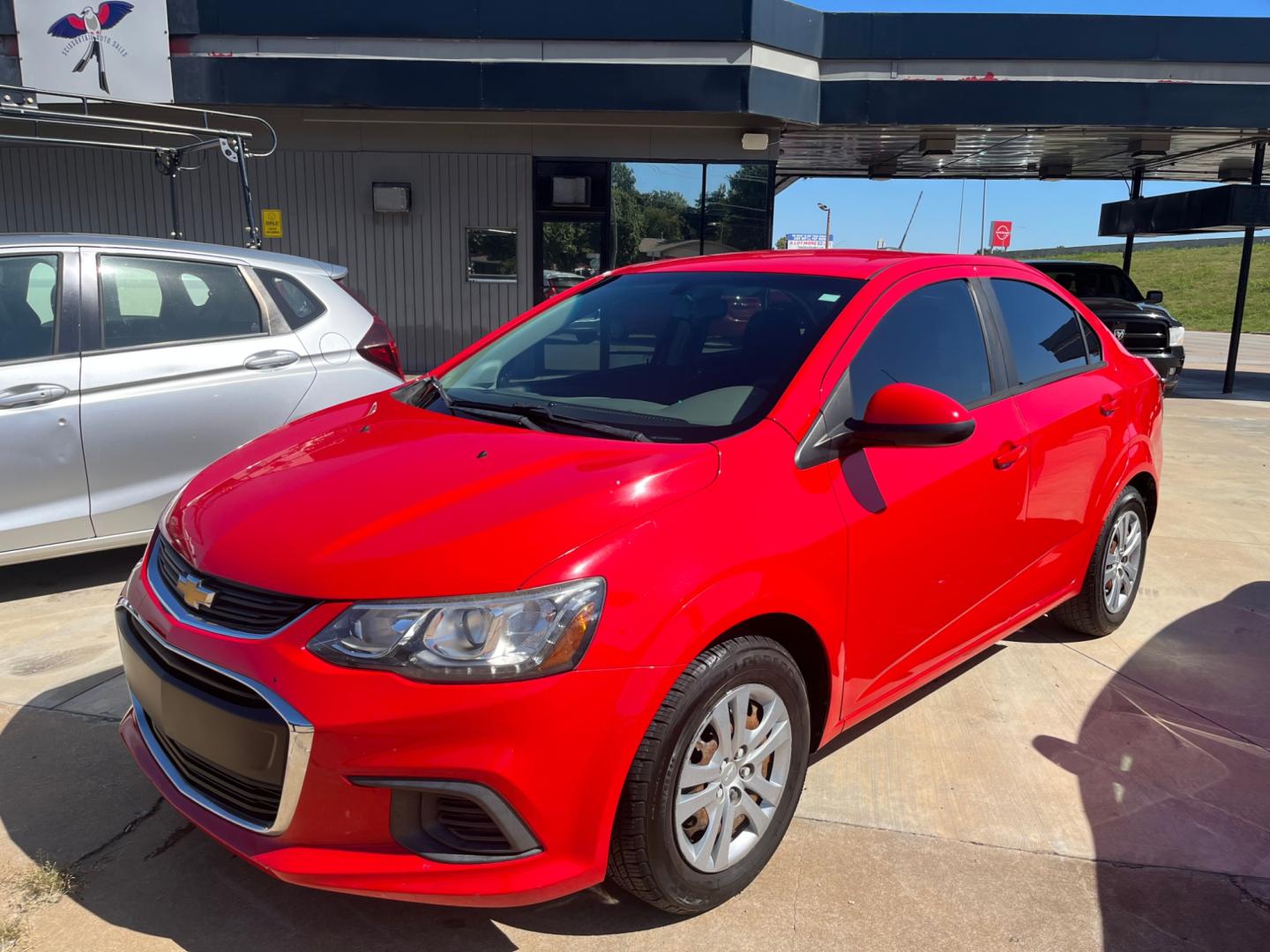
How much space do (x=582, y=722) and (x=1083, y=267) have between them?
13.2 metres

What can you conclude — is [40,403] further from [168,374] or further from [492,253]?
[492,253]

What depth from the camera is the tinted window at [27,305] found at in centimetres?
427

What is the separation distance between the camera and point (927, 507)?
2893mm

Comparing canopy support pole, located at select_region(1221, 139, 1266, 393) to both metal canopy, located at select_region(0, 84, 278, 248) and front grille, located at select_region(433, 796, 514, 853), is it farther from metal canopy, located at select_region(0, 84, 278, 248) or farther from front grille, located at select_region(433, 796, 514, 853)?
front grille, located at select_region(433, 796, 514, 853)

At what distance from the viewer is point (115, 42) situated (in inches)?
442

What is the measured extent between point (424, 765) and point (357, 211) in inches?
484

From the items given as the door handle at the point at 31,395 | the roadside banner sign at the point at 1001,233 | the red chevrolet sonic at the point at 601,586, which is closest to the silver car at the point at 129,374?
the door handle at the point at 31,395

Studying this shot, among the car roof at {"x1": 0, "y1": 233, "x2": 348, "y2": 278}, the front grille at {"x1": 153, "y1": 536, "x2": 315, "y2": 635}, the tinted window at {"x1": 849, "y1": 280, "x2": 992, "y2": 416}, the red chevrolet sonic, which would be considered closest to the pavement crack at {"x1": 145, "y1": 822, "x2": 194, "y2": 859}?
the red chevrolet sonic

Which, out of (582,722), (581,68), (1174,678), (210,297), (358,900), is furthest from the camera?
(581,68)

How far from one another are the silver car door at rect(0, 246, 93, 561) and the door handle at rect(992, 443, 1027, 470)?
12.7 feet

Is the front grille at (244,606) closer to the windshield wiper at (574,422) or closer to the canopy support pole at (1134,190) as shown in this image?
the windshield wiper at (574,422)

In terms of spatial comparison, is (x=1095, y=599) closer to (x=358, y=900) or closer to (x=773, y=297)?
(x=773, y=297)

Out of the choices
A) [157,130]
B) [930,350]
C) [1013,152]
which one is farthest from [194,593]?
[1013,152]

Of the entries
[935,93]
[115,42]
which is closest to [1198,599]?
[935,93]
